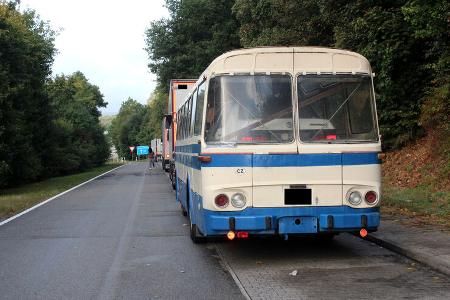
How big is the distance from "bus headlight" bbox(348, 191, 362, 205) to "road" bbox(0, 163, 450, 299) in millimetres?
887

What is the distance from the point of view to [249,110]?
26.2 feet

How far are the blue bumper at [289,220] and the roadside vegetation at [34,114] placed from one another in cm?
1978

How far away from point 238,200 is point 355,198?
1.60 metres

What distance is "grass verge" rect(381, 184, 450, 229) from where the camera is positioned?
11.6 meters

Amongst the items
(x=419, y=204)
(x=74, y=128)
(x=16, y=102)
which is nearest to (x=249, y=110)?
(x=419, y=204)

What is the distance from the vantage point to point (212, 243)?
10.2m

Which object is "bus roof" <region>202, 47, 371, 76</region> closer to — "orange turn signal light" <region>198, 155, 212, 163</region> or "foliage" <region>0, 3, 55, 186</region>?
"orange turn signal light" <region>198, 155, 212, 163</region>

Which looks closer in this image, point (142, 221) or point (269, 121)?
point (269, 121)

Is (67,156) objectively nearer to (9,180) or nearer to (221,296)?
(9,180)

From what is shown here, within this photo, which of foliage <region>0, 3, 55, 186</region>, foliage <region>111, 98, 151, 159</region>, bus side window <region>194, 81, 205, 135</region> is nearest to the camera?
bus side window <region>194, 81, 205, 135</region>

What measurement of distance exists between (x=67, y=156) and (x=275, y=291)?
49242 mm

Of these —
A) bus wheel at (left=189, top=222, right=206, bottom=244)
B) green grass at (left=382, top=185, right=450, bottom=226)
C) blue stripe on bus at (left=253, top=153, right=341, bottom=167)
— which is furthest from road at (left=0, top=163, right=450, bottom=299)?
green grass at (left=382, top=185, right=450, bottom=226)

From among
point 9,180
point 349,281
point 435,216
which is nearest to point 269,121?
point 349,281

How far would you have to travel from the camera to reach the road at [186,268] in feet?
22.0
